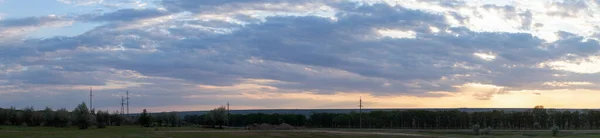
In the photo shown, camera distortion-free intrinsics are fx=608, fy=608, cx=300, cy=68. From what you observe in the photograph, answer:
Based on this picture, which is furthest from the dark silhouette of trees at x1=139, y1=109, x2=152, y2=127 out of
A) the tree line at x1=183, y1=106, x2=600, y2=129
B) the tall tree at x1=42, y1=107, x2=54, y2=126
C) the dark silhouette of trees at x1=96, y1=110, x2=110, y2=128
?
the tall tree at x1=42, y1=107, x2=54, y2=126

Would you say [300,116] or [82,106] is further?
[300,116]

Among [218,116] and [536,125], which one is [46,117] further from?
[536,125]

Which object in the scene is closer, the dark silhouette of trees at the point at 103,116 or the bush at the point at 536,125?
the bush at the point at 536,125

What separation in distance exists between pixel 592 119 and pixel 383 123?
5125 cm

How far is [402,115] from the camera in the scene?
162m

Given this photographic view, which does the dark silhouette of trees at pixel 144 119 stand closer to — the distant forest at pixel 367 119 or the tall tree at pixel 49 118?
the distant forest at pixel 367 119

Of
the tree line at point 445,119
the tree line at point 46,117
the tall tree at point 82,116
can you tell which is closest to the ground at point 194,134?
the tall tree at point 82,116

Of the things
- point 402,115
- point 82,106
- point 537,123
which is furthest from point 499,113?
point 82,106

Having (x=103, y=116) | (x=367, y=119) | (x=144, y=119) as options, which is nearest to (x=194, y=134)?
(x=144, y=119)

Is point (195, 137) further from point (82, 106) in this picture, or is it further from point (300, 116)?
point (300, 116)

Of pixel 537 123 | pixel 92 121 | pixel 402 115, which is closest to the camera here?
pixel 92 121

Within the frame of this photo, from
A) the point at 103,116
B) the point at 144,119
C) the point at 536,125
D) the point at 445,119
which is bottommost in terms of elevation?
the point at 536,125

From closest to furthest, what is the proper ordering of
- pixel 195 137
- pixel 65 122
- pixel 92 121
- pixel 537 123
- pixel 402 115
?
pixel 195 137, pixel 92 121, pixel 65 122, pixel 537 123, pixel 402 115

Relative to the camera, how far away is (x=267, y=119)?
175 m
